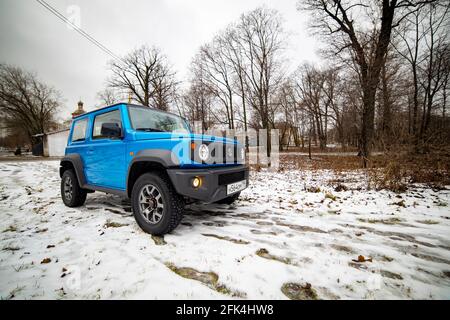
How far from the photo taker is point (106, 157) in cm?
305

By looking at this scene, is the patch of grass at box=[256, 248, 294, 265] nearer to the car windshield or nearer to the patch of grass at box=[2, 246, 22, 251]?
the car windshield

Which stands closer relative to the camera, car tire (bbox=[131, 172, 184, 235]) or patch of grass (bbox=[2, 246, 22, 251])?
patch of grass (bbox=[2, 246, 22, 251])

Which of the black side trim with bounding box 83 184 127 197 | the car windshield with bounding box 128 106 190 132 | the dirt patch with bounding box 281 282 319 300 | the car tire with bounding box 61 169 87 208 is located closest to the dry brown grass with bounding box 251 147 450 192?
the dirt patch with bounding box 281 282 319 300

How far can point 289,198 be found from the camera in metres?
4.24

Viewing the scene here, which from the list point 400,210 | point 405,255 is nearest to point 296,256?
point 405,255

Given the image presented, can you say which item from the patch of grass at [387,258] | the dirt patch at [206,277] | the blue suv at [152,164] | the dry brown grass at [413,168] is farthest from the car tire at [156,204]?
the dry brown grass at [413,168]

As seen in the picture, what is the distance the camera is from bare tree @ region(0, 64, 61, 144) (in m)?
26.3

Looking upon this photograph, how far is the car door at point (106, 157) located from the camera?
2.84m

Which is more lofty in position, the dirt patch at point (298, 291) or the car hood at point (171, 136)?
the car hood at point (171, 136)

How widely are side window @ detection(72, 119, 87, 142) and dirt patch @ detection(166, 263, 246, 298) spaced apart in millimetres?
3434

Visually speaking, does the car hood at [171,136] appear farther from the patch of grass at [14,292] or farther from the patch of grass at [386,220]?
the patch of grass at [386,220]

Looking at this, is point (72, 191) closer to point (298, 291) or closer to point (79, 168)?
point (79, 168)

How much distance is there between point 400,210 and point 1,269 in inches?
223

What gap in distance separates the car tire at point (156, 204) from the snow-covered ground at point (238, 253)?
0.18 meters
